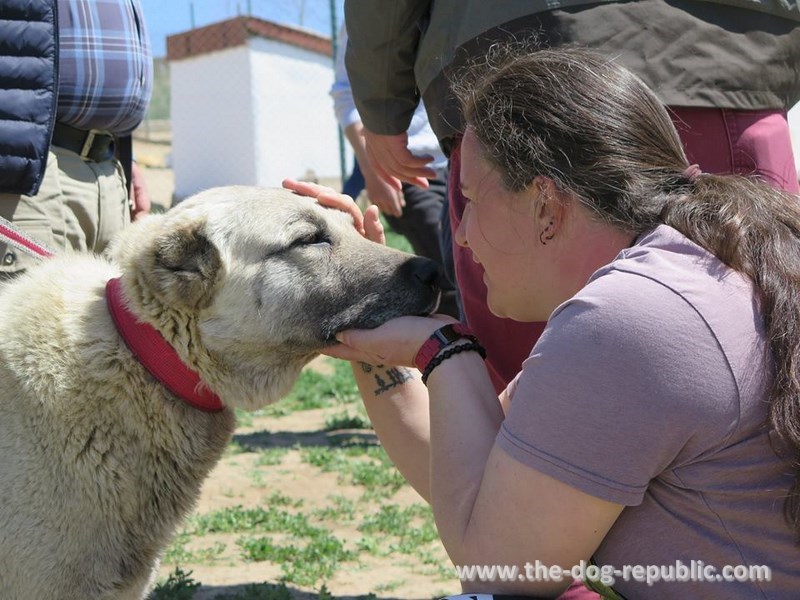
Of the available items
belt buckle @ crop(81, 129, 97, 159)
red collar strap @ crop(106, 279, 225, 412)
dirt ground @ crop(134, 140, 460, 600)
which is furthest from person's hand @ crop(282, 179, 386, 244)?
dirt ground @ crop(134, 140, 460, 600)

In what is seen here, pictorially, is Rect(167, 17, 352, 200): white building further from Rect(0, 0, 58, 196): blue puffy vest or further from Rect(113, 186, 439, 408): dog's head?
Rect(113, 186, 439, 408): dog's head

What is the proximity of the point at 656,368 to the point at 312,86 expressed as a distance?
58.2ft

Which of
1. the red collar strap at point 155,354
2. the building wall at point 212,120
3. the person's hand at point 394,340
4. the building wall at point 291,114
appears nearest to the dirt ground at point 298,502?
the red collar strap at point 155,354

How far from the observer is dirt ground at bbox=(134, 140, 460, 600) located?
12.4 ft

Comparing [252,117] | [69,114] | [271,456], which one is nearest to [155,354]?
[69,114]

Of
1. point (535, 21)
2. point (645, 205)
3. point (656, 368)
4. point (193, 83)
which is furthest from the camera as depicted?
point (193, 83)

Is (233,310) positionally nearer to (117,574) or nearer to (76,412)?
(76,412)

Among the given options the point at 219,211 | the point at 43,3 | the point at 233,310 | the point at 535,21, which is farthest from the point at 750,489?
the point at 43,3

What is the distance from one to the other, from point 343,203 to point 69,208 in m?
1.16

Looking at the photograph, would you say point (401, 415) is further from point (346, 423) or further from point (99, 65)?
point (346, 423)

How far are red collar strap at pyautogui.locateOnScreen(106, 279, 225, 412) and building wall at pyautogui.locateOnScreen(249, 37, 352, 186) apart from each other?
1455 cm

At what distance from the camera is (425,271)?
2818 millimetres

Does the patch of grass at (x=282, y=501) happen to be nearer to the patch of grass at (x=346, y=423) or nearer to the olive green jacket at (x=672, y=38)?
the patch of grass at (x=346, y=423)

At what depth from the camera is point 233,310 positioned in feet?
9.05
